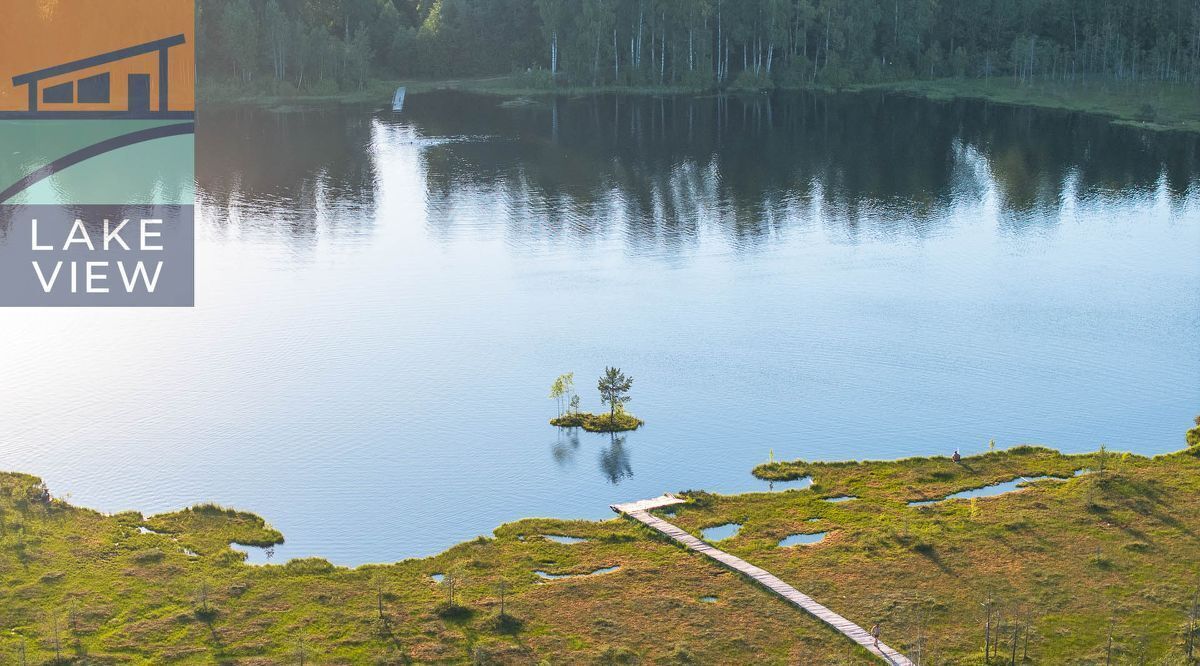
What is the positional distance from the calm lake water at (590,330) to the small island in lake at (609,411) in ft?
3.48

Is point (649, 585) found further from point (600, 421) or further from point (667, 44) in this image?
point (667, 44)

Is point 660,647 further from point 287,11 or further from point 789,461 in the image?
point 287,11

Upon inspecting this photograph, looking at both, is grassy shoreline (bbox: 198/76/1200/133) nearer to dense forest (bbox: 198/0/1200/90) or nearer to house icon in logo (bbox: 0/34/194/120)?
dense forest (bbox: 198/0/1200/90)

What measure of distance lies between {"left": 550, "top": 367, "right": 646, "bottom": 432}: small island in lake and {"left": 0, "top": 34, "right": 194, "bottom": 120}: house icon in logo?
3744 inches

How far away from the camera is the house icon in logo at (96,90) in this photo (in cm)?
16288

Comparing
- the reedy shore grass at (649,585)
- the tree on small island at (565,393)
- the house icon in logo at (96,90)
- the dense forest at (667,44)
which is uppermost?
the dense forest at (667,44)

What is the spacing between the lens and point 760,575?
62156 millimetres

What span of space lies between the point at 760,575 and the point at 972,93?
5630 inches

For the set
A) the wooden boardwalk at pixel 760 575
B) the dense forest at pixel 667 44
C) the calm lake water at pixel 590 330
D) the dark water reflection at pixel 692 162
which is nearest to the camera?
the wooden boardwalk at pixel 760 575

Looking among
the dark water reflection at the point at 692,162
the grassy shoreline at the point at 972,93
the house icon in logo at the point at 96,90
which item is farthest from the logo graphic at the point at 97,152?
the grassy shoreline at the point at 972,93

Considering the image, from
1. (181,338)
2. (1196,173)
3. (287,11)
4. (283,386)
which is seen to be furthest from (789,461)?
(287,11)

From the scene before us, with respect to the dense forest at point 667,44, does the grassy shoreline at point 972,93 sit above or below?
A: below

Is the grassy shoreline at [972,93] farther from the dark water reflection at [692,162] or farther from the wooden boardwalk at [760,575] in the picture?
the wooden boardwalk at [760,575]

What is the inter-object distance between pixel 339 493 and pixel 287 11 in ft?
444
